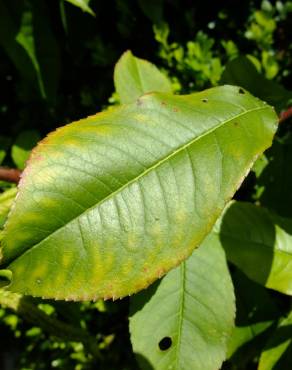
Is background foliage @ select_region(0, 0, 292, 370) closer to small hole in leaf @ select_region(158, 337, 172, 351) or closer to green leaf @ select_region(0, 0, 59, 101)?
green leaf @ select_region(0, 0, 59, 101)

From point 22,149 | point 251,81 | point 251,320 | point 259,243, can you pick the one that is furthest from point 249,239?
point 22,149

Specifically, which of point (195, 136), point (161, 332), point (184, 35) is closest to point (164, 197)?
point (195, 136)

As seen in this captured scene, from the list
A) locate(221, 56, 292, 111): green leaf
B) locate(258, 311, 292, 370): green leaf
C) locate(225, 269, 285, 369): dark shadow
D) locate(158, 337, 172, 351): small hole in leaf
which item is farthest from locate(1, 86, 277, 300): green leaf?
locate(225, 269, 285, 369): dark shadow

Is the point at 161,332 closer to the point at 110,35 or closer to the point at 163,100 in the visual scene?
the point at 163,100

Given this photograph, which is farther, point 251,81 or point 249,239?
point 251,81

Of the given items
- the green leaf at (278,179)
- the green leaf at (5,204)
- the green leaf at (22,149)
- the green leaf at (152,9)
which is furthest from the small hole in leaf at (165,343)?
the green leaf at (152,9)

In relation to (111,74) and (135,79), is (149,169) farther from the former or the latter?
(111,74)
